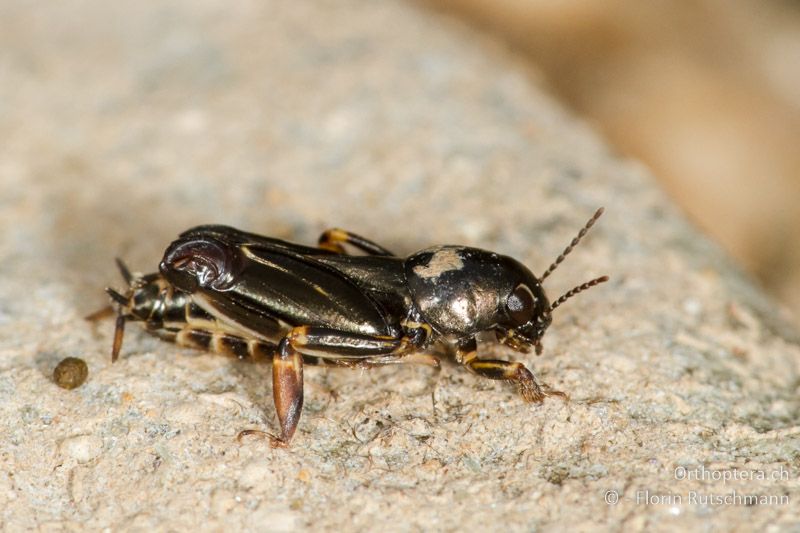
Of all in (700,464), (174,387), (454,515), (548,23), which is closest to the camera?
(454,515)

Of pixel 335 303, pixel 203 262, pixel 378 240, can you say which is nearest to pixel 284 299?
pixel 335 303

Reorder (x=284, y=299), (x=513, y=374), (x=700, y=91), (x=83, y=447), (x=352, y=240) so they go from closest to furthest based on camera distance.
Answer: (x=83, y=447) < (x=513, y=374) < (x=284, y=299) < (x=352, y=240) < (x=700, y=91)

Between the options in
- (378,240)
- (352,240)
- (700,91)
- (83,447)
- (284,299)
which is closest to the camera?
(83,447)

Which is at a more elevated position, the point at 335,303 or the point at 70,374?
the point at 335,303

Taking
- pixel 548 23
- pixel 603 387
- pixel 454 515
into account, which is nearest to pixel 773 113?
pixel 548 23

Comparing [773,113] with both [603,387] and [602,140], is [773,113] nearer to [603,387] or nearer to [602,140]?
[602,140]

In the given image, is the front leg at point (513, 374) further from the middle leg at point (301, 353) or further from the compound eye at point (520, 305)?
the middle leg at point (301, 353)

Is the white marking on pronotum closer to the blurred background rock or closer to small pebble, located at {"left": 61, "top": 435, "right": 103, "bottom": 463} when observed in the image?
small pebble, located at {"left": 61, "top": 435, "right": 103, "bottom": 463}

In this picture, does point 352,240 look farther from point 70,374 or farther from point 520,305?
point 70,374
